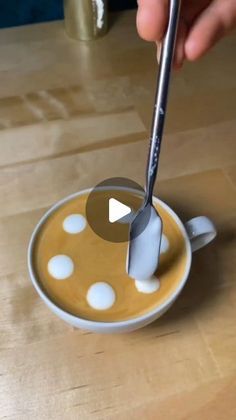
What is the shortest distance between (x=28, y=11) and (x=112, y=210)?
46cm

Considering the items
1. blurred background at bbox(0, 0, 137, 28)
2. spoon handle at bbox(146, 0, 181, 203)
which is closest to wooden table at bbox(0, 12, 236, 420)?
blurred background at bbox(0, 0, 137, 28)

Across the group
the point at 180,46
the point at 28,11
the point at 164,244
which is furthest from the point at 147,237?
the point at 28,11

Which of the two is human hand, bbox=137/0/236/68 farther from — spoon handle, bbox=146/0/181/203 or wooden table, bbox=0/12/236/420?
wooden table, bbox=0/12/236/420

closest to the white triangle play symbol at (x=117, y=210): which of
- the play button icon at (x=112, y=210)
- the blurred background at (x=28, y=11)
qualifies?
the play button icon at (x=112, y=210)

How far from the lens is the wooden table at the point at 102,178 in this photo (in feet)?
1.36

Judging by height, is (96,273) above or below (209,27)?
below

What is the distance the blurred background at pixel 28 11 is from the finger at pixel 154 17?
46cm

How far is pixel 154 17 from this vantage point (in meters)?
0.40

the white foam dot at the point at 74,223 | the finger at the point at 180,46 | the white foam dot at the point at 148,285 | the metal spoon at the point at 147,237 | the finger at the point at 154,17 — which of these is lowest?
the white foam dot at the point at 148,285

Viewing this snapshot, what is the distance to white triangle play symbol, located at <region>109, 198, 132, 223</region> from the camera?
48 centimetres

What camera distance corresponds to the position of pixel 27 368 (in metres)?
0.43

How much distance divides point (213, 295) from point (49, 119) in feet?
0.98

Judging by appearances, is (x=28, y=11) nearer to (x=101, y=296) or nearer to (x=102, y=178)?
(x=102, y=178)

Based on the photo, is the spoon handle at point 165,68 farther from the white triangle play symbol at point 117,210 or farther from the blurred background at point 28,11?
the blurred background at point 28,11
